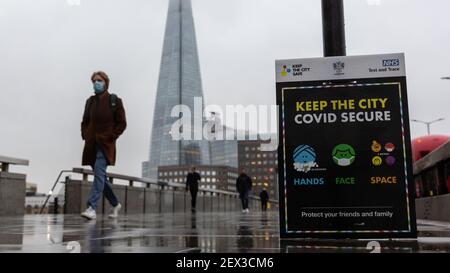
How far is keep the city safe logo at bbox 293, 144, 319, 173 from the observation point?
3.85 m

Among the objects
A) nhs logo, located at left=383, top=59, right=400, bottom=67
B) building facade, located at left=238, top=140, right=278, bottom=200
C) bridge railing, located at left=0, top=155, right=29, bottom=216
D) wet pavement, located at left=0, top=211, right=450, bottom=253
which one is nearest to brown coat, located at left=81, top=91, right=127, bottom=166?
wet pavement, located at left=0, top=211, right=450, bottom=253

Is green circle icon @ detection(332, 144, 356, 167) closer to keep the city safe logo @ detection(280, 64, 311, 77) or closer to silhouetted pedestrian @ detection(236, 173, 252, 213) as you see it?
keep the city safe logo @ detection(280, 64, 311, 77)

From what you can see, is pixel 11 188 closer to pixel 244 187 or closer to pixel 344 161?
pixel 344 161

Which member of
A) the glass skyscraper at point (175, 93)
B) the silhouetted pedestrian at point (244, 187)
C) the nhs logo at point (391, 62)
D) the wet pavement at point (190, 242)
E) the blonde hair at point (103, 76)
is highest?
the glass skyscraper at point (175, 93)

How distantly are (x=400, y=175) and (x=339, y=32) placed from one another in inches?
52.9

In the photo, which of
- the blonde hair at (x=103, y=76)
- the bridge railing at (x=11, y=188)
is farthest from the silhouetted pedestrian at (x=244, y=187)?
the blonde hair at (x=103, y=76)

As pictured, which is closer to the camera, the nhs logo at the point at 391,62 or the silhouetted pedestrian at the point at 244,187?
the nhs logo at the point at 391,62

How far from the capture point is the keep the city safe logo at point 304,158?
3.85 m

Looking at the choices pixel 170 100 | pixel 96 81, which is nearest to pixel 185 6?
pixel 170 100

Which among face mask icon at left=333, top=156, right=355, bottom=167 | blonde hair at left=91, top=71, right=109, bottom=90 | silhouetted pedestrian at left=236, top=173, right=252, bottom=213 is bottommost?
face mask icon at left=333, top=156, right=355, bottom=167

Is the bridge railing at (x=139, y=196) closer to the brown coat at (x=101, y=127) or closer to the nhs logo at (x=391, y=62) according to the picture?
the brown coat at (x=101, y=127)

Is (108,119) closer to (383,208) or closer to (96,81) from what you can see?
(96,81)
